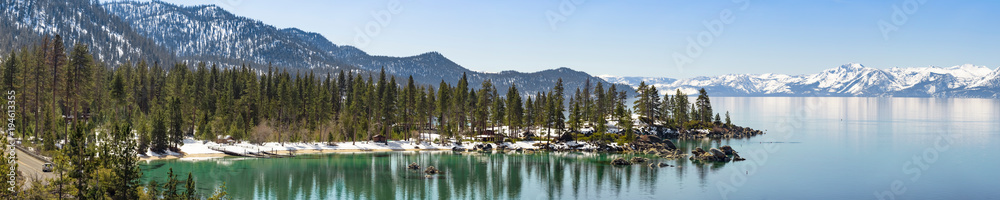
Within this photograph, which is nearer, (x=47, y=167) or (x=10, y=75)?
(x=47, y=167)

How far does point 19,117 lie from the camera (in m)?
85.8

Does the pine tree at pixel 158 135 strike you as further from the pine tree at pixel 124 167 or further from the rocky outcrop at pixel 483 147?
the pine tree at pixel 124 167

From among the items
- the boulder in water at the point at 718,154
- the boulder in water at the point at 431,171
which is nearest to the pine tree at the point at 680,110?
the boulder in water at the point at 718,154

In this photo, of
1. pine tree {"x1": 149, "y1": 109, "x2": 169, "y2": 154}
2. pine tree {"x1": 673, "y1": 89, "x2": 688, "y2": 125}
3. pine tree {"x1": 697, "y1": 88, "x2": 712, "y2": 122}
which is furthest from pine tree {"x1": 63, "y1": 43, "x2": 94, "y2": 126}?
pine tree {"x1": 697, "y1": 88, "x2": 712, "y2": 122}

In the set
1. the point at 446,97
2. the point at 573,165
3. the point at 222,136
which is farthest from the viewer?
the point at 446,97

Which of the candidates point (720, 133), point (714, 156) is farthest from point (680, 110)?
point (714, 156)

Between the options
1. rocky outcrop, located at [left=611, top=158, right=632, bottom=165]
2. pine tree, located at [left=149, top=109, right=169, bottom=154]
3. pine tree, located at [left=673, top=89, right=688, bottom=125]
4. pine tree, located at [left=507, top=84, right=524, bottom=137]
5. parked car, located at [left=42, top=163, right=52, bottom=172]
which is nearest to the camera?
parked car, located at [left=42, top=163, right=52, bottom=172]

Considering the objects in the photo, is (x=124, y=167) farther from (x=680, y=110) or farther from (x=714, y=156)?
(x=680, y=110)

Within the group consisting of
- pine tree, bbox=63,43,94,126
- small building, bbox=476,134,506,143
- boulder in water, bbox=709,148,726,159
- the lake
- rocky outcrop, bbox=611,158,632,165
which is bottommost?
the lake

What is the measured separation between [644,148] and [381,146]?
47.6 meters

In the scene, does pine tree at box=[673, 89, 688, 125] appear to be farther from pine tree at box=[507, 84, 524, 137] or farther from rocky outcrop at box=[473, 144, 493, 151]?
rocky outcrop at box=[473, 144, 493, 151]

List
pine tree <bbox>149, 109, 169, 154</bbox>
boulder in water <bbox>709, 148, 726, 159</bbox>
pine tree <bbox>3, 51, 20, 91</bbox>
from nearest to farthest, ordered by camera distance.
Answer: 1. pine tree <bbox>3, 51, 20, 91</bbox>
2. pine tree <bbox>149, 109, 169, 154</bbox>
3. boulder in water <bbox>709, 148, 726, 159</bbox>

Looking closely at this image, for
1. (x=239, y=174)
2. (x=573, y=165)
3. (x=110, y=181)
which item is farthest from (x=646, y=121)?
(x=110, y=181)

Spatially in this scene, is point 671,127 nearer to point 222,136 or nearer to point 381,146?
point 381,146
